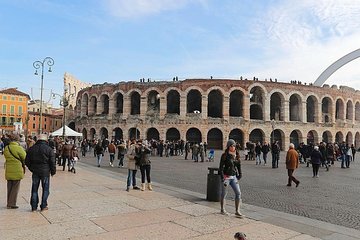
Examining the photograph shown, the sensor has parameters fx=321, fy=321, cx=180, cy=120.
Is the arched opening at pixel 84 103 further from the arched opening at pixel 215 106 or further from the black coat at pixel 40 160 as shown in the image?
the black coat at pixel 40 160

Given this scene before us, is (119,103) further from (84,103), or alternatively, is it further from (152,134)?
(152,134)

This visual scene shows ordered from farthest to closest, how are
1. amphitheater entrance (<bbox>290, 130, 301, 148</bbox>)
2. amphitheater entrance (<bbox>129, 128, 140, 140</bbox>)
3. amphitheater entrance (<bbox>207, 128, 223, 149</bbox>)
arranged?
amphitheater entrance (<bbox>290, 130, 301, 148</bbox>)
amphitheater entrance (<bbox>129, 128, 140, 140</bbox>)
amphitheater entrance (<bbox>207, 128, 223, 149</bbox>)

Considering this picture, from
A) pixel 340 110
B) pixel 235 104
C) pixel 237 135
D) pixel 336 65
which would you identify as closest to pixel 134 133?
pixel 237 135

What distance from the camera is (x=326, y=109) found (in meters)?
47.0

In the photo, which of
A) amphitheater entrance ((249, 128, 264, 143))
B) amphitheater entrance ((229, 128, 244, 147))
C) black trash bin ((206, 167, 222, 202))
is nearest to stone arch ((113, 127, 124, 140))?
amphitheater entrance ((229, 128, 244, 147))

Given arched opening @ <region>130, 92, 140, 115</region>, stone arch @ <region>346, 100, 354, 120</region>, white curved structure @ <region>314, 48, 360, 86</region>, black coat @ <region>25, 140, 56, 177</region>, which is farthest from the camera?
white curved structure @ <region>314, 48, 360, 86</region>

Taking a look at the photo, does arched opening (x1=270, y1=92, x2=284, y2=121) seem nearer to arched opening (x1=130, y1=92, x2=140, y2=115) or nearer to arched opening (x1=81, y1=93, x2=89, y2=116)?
arched opening (x1=130, y1=92, x2=140, y2=115)

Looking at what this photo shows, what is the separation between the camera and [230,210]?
7352mm

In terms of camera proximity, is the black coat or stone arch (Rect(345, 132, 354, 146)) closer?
the black coat

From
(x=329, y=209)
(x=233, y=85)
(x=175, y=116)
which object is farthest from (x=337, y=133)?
(x=329, y=209)

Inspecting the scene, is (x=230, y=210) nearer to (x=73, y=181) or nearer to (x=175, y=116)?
(x=73, y=181)

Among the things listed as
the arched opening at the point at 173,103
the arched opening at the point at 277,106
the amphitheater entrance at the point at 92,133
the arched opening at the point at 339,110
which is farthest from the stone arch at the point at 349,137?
the amphitheater entrance at the point at 92,133

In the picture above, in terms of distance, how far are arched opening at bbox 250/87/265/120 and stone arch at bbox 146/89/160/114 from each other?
1258cm

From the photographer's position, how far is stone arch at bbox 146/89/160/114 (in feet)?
137
